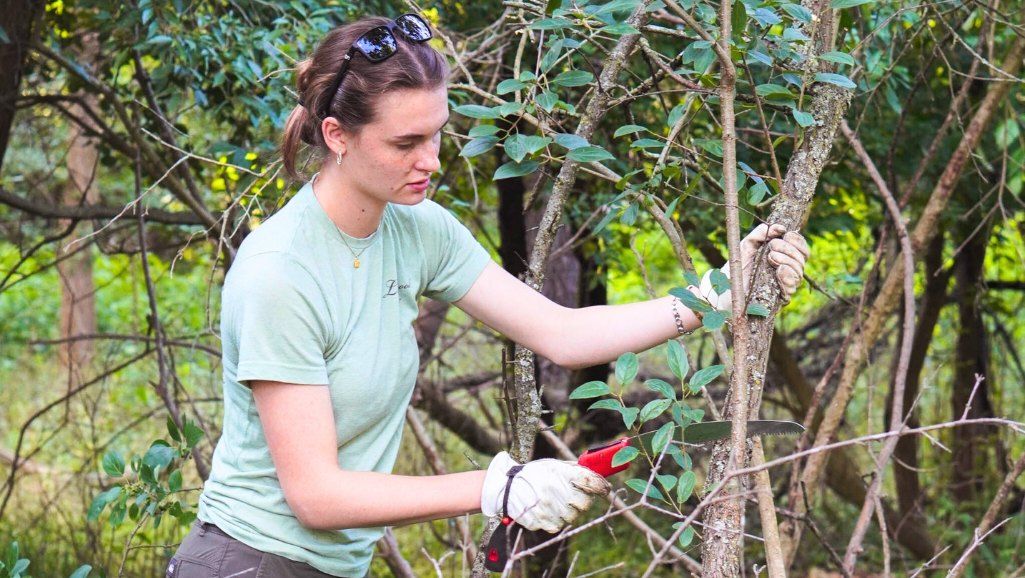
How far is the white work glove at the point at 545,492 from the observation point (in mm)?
1657

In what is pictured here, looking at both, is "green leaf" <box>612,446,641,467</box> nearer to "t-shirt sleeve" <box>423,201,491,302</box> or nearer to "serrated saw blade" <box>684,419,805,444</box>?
"serrated saw blade" <box>684,419,805,444</box>

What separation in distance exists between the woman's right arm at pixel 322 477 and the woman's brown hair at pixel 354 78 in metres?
0.47

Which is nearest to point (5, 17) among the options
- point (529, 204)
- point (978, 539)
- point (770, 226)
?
point (529, 204)

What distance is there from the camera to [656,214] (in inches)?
79.0

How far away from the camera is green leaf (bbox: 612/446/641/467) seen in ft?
5.43

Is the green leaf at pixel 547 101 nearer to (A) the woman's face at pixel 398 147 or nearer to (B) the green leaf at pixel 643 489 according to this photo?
(A) the woman's face at pixel 398 147

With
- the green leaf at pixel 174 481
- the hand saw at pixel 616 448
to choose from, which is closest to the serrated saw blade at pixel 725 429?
the hand saw at pixel 616 448

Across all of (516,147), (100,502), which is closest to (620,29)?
(516,147)

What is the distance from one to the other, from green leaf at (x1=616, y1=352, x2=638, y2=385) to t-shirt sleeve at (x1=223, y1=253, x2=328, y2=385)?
1.56 ft

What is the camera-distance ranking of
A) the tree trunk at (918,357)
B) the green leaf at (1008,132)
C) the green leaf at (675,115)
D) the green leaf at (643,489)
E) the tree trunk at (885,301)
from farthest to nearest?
the tree trunk at (918,357) < the green leaf at (1008,132) < the tree trunk at (885,301) < the green leaf at (675,115) < the green leaf at (643,489)

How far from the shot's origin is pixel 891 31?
3316mm

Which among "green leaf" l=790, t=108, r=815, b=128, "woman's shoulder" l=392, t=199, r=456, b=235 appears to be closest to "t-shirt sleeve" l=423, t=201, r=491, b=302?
"woman's shoulder" l=392, t=199, r=456, b=235

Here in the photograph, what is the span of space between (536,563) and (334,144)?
3.12 meters

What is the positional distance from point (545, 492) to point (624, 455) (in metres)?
0.14
